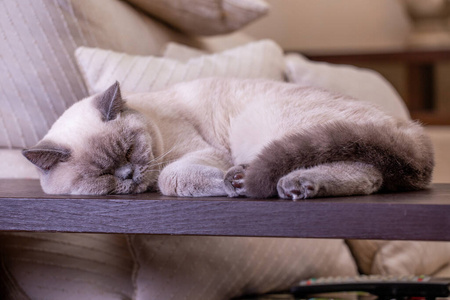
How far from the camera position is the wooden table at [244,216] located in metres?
0.80

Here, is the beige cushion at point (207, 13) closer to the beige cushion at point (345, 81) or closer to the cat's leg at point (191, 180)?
the beige cushion at point (345, 81)

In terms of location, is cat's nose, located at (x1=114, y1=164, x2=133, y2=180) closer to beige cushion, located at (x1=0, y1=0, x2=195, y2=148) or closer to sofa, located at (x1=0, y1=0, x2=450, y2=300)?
sofa, located at (x1=0, y1=0, x2=450, y2=300)

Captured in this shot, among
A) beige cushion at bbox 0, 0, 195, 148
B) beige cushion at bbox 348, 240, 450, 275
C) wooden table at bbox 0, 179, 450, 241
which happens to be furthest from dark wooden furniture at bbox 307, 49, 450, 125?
wooden table at bbox 0, 179, 450, 241

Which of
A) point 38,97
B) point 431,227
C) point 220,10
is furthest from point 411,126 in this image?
point 220,10

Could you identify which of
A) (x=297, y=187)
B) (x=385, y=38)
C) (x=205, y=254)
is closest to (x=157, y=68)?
(x=205, y=254)

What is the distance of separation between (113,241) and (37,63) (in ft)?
1.63

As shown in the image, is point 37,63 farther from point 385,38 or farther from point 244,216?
point 385,38

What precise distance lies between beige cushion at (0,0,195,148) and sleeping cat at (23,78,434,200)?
0.11 meters

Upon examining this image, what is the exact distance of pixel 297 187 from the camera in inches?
37.1

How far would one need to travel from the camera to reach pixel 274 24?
4.23 m

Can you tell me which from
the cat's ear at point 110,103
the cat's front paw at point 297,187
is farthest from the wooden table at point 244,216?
the cat's ear at point 110,103

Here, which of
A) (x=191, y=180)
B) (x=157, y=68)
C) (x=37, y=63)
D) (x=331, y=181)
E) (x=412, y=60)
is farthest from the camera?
(x=412, y=60)

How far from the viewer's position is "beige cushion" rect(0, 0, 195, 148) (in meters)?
1.46

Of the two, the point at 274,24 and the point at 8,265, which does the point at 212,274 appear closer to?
the point at 8,265
